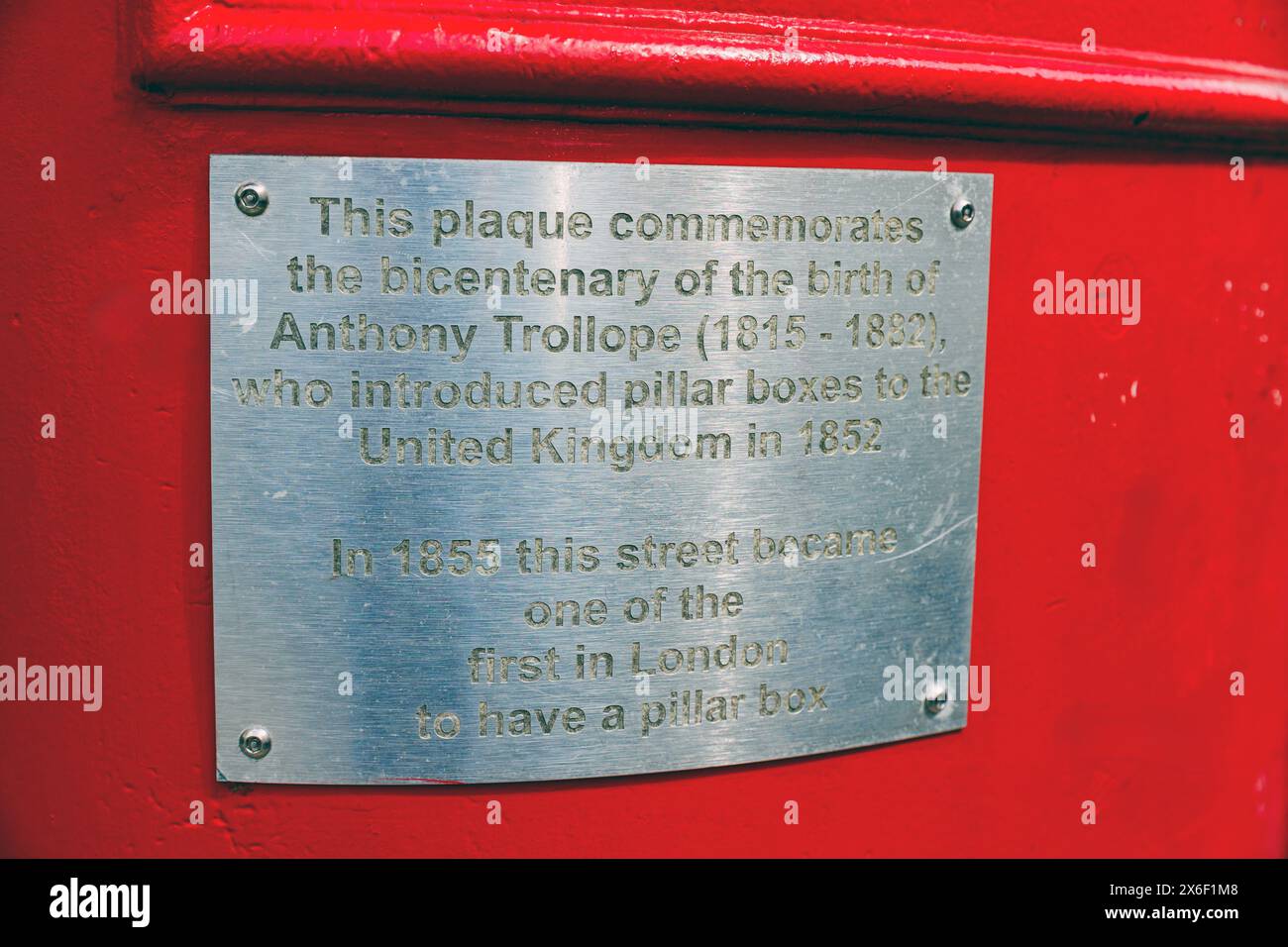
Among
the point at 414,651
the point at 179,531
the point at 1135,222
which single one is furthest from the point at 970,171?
the point at 179,531

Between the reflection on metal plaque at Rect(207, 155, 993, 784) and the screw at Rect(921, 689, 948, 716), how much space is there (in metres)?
0.13

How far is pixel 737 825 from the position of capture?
114 centimetres

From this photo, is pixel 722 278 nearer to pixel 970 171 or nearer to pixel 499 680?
pixel 970 171

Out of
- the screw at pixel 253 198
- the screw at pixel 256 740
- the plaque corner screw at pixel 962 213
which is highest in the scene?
the plaque corner screw at pixel 962 213

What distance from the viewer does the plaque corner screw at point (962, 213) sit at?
1.10 metres

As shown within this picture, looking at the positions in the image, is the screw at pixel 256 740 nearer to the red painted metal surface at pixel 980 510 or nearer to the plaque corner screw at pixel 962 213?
the red painted metal surface at pixel 980 510

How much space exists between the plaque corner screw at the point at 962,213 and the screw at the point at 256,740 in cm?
84

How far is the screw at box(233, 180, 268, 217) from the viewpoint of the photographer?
0.97 metres

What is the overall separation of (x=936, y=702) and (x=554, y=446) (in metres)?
0.52

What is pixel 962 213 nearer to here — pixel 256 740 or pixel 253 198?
pixel 253 198

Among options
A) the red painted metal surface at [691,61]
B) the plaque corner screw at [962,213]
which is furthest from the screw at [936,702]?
the red painted metal surface at [691,61]

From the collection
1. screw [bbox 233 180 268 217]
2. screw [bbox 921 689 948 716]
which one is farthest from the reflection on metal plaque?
screw [bbox 921 689 948 716]

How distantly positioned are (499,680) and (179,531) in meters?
0.33

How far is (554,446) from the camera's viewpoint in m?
1.01
